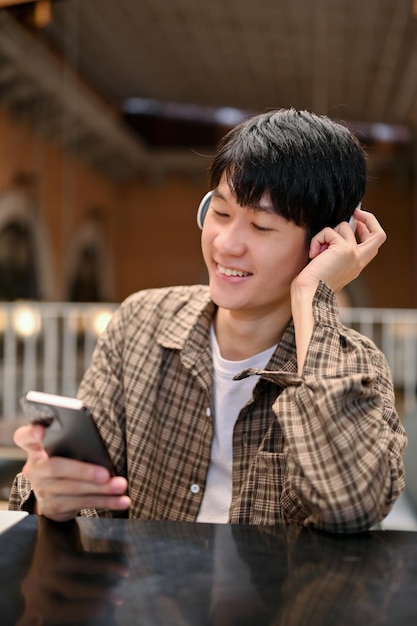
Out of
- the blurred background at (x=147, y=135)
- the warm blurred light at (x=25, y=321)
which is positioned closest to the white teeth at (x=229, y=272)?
the blurred background at (x=147, y=135)

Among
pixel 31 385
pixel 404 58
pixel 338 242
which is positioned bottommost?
pixel 31 385

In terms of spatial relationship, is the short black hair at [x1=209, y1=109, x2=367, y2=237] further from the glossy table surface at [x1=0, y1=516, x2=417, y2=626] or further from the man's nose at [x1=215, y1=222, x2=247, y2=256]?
the glossy table surface at [x1=0, y1=516, x2=417, y2=626]

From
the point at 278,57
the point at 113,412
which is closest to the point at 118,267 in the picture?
the point at 278,57

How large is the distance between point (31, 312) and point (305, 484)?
4819 millimetres

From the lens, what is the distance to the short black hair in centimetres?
119

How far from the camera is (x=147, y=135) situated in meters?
9.25

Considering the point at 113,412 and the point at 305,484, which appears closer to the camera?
the point at 305,484

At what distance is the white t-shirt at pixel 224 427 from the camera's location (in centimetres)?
129

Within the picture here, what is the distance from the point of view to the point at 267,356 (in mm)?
1327

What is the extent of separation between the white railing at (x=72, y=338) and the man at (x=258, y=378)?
3.97m

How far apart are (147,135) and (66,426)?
8770 mm

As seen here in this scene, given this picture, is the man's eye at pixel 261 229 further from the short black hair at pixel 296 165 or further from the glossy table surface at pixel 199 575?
the glossy table surface at pixel 199 575

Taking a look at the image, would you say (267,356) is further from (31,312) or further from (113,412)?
(31,312)

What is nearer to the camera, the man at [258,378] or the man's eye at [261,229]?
the man at [258,378]
